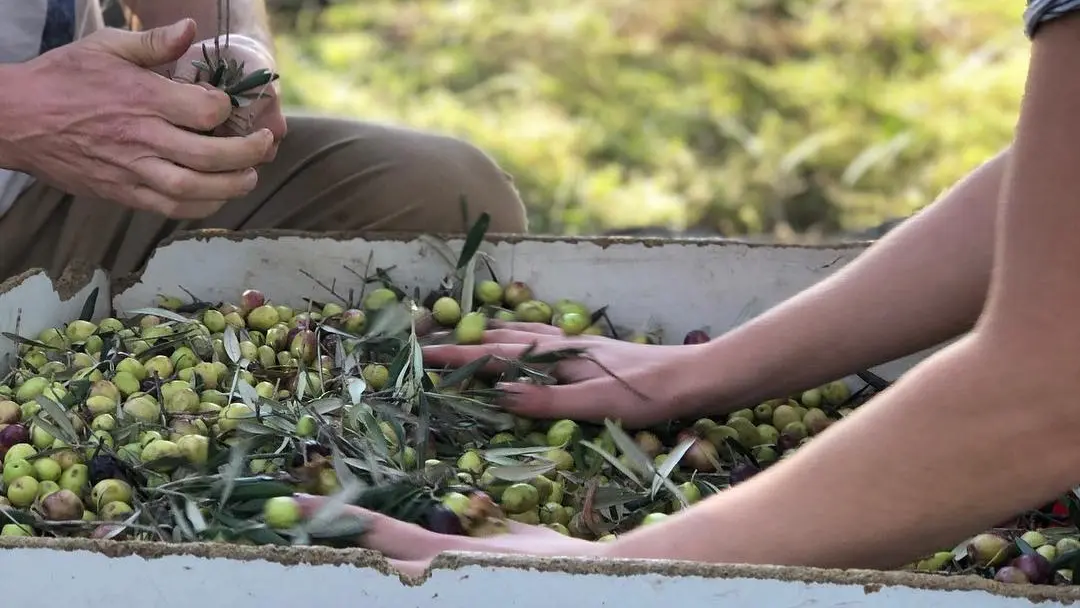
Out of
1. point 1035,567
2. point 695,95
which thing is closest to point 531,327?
point 1035,567

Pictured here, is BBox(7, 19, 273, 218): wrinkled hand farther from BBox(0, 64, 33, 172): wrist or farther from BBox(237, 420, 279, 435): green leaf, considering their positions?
BBox(237, 420, 279, 435): green leaf

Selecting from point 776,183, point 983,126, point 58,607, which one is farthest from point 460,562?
point 983,126

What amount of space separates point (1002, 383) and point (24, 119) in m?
1.18


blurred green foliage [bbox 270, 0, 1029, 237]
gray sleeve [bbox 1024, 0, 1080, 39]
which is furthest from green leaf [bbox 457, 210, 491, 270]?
blurred green foliage [bbox 270, 0, 1029, 237]

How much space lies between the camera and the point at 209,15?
191cm

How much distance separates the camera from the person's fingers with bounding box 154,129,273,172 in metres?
1.42

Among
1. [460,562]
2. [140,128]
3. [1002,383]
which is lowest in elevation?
[460,562]

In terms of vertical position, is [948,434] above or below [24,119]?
above

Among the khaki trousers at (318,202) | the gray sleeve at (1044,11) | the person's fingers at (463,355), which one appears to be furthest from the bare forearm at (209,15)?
the gray sleeve at (1044,11)

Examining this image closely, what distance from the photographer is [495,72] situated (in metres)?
5.33

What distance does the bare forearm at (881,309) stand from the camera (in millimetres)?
1347

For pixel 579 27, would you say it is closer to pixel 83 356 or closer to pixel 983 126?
pixel 983 126

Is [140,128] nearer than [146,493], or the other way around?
[146,493]

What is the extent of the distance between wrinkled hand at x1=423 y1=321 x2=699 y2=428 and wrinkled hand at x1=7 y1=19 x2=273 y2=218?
33cm
